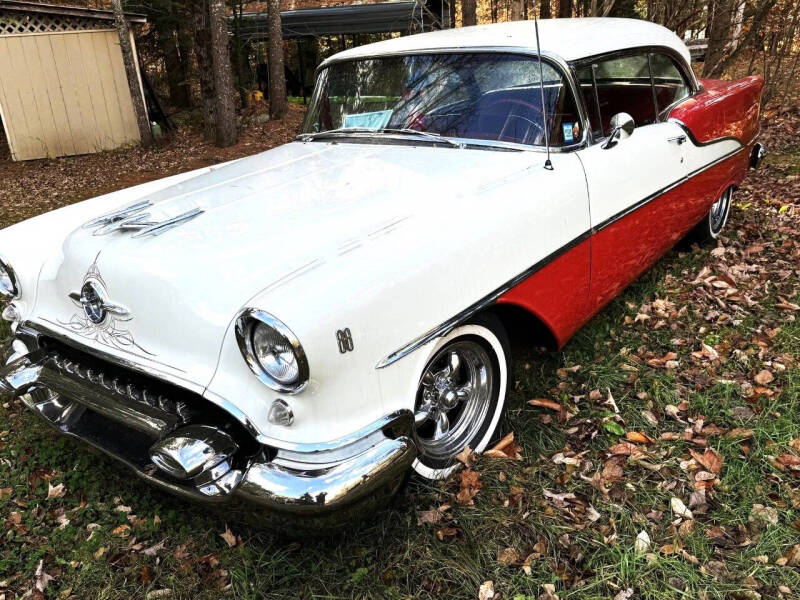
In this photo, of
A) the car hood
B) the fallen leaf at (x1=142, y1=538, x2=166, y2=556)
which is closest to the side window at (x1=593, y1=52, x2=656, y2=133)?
the car hood

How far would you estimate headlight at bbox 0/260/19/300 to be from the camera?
9.21 feet

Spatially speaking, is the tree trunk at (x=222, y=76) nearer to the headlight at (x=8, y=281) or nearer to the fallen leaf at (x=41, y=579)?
the headlight at (x=8, y=281)

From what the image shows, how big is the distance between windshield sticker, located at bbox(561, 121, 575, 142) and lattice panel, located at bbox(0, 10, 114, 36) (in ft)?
32.6

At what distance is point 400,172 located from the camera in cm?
282

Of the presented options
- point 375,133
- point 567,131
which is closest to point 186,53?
point 375,133

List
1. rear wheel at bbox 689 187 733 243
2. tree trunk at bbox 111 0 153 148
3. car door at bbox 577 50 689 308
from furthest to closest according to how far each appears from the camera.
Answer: tree trunk at bbox 111 0 153 148
rear wheel at bbox 689 187 733 243
car door at bbox 577 50 689 308

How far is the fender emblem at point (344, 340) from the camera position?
191 cm

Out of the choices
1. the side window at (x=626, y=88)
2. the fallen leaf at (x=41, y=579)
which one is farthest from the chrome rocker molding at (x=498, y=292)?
the fallen leaf at (x=41, y=579)

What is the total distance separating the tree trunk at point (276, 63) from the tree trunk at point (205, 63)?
979mm

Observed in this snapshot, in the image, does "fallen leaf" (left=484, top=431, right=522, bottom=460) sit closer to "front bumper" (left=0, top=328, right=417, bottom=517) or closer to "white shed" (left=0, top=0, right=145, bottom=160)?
"front bumper" (left=0, top=328, right=417, bottom=517)

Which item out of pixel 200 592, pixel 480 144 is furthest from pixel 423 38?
pixel 200 592

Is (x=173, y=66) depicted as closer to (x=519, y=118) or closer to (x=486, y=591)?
(x=519, y=118)

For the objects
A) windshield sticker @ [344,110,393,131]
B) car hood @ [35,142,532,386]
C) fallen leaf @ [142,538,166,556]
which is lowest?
fallen leaf @ [142,538,166,556]

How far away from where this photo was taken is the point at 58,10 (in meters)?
9.78
